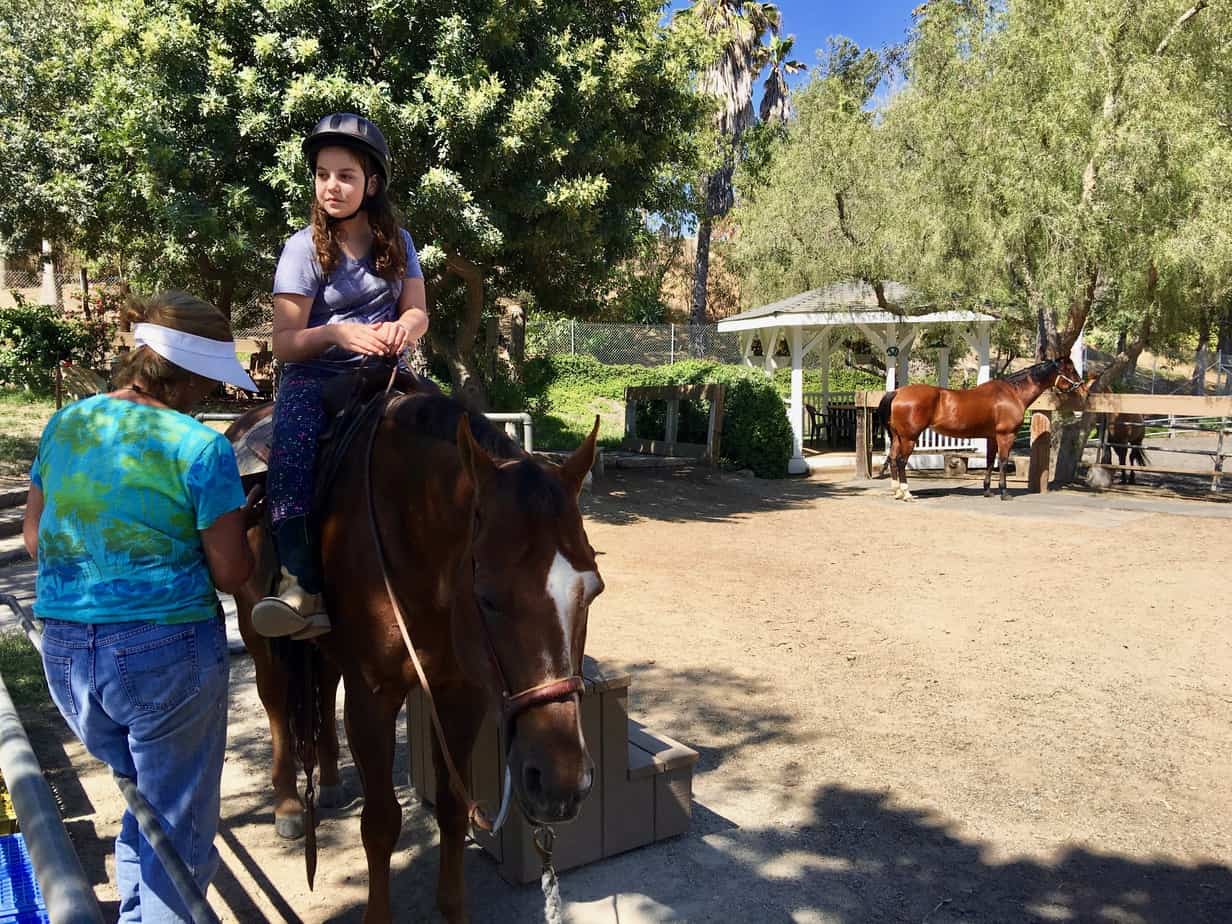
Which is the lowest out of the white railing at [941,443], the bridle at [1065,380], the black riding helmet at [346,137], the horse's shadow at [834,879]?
the horse's shadow at [834,879]

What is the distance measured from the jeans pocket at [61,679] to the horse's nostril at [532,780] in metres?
1.14

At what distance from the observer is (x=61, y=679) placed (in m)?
2.16

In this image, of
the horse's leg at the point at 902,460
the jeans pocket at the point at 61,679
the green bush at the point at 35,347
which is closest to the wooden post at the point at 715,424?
the horse's leg at the point at 902,460

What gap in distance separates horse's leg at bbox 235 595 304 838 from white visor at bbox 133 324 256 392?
4.61 feet

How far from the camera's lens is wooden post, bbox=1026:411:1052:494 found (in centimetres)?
1412

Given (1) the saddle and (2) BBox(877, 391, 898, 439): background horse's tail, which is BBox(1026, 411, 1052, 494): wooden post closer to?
(2) BBox(877, 391, 898, 439): background horse's tail

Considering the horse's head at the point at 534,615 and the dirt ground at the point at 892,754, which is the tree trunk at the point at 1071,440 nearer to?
the dirt ground at the point at 892,754

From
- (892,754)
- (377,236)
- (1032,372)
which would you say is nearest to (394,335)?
(377,236)

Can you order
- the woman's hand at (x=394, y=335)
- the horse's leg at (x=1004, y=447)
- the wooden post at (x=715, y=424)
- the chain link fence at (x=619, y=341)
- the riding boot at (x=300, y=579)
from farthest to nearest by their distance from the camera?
the chain link fence at (x=619, y=341) < the wooden post at (x=715, y=424) < the horse's leg at (x=1004, y=447) < the woman's hand at (x=394, y=335) < the riding boot at (x=300, y=579)

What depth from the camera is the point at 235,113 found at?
902cm

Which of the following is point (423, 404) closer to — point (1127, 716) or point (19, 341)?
point (1127, 716)

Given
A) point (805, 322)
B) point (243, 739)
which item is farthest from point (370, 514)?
point (805, 322)

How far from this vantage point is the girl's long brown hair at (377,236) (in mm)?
3008

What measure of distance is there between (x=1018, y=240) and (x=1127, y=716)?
970 centimetres
